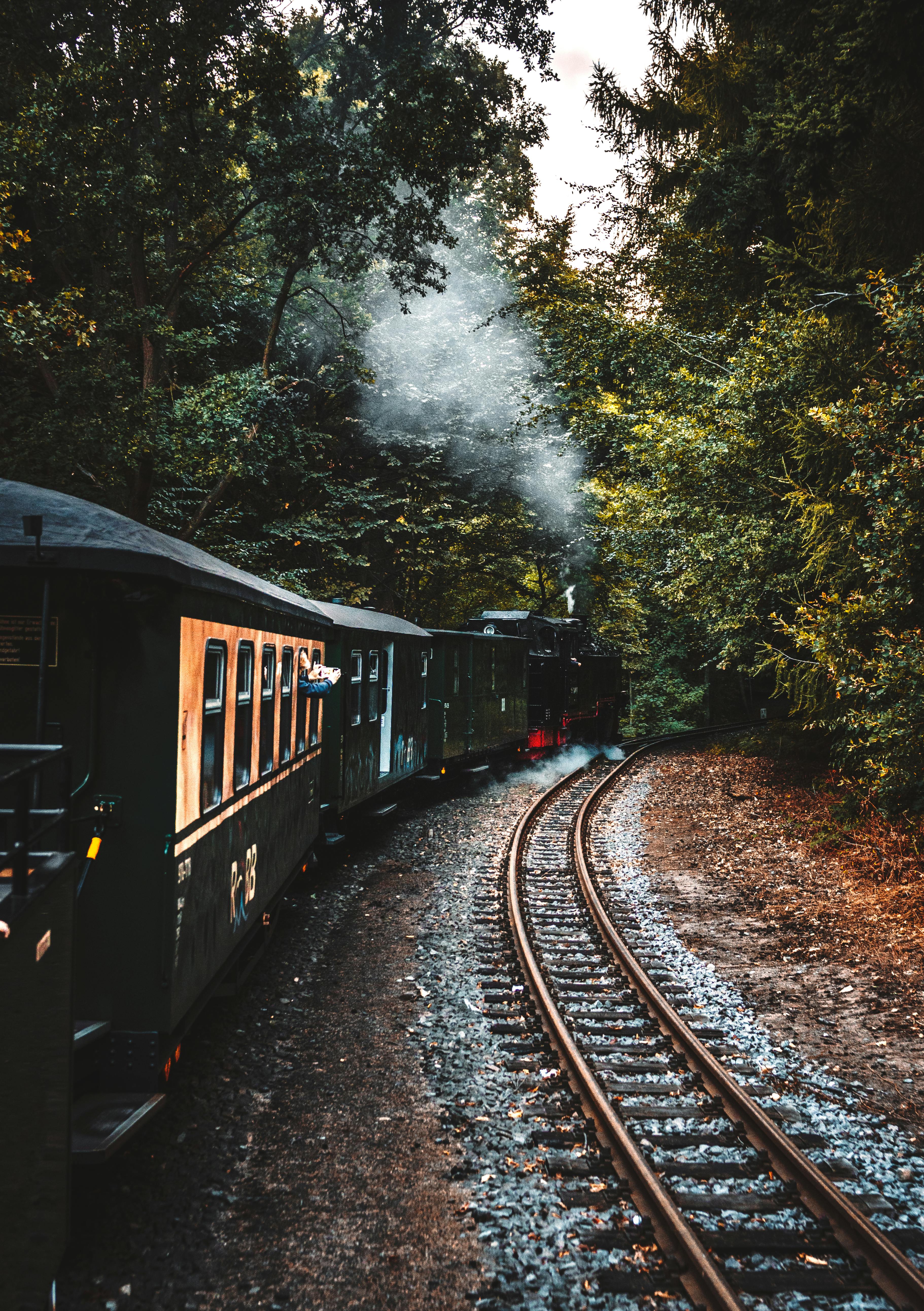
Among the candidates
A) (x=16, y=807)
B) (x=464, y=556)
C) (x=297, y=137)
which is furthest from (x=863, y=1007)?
(x=464, y=556)

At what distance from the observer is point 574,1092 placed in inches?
214

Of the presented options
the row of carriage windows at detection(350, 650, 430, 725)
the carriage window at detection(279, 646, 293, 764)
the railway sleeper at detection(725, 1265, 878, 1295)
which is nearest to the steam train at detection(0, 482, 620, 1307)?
the carriage window at detection(279, 646, 293, 764)

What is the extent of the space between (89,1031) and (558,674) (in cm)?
2003

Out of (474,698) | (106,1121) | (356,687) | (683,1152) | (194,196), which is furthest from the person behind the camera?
(474,698)

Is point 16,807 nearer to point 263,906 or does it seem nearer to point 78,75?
point 263,906

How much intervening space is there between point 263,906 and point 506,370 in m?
24.8

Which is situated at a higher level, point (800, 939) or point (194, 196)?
point (194, 196)

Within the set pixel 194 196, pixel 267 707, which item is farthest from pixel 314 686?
pixel 194 196

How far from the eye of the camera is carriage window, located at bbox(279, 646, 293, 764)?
7.45 m

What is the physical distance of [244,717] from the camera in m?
6.09

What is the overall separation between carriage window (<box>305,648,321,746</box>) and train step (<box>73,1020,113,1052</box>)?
4.81m

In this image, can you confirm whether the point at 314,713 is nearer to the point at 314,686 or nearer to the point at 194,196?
the point at 314,686

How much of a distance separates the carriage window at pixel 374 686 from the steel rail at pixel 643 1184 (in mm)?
5173

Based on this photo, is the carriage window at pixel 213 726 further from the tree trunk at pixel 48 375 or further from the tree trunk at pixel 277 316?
the tree trunk at pixel 277 316
